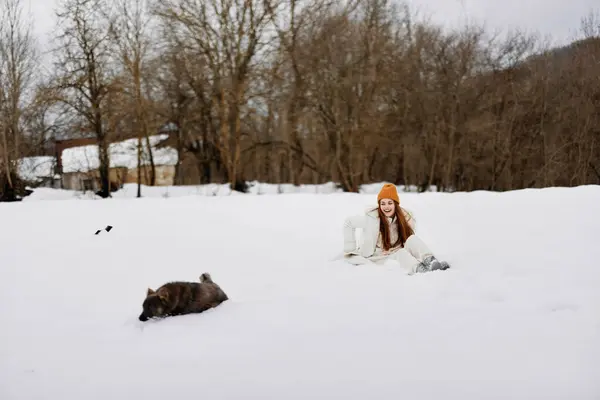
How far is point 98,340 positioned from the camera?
11.3 feet

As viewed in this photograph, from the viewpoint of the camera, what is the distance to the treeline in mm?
17156

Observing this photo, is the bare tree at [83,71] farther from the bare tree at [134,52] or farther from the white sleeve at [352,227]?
the white sleeve at [352,227]

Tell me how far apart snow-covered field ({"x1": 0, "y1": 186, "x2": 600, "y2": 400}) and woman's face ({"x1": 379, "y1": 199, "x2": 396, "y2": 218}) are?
0.77 metres

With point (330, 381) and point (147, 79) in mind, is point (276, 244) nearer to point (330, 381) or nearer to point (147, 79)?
point (330, 381)

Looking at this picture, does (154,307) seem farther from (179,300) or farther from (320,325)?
(320,325)

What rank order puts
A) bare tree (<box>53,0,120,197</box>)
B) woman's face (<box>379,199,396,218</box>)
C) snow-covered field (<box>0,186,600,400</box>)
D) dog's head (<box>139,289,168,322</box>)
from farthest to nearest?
1. bare tree (<box>53,0,120,197</box>)
2. woman's face (<box>379,199,396,218</box>)
3. dog's head (<box>139,289,168,322</box>)
4. snow-covered field (<box>0,186,600,400</box>)

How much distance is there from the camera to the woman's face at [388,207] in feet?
18.7

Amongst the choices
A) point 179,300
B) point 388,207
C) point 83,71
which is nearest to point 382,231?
point 388,207

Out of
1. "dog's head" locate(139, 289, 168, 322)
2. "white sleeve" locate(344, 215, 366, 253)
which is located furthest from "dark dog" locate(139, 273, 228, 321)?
"white sleeve" locate(344, 215, 366, 253)

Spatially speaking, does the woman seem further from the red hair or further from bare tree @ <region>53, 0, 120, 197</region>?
bare tree @ <region>53, 0, 120, 197</region>

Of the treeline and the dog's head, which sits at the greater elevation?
the treeline

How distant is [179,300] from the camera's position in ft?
12.9

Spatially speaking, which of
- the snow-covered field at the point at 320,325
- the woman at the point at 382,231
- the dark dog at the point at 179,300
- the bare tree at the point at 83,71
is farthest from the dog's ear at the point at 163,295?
the bare tree at the point at 83,71

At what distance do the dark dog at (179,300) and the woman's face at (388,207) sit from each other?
2496 millimetres
